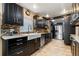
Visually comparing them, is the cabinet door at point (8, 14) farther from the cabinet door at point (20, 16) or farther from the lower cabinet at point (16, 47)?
the lower cabinet at point (16, 47)

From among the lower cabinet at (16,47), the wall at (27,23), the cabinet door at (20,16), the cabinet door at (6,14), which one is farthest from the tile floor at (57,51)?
the cabinet door at (6,14)

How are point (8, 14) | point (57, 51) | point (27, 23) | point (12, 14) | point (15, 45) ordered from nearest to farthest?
1. point (15, 45)
2. point (8, 14)
3. point (12, 14)
4. point (57, 51)
5. point (27, 23)

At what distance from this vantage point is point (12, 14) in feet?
8.04

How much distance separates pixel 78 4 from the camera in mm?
1774

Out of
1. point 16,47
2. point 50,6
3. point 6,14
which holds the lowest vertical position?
point 16,47

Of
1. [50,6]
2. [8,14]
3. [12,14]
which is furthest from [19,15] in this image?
[50,6]

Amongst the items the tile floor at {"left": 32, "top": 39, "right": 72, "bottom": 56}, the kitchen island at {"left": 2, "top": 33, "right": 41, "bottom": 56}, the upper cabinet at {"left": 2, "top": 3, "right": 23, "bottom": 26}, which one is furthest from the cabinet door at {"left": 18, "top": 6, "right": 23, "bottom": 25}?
the tile floor at {"left": 32, "top": 39, "right": 72, "bottom": 56}

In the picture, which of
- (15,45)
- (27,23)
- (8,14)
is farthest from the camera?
(27,23)

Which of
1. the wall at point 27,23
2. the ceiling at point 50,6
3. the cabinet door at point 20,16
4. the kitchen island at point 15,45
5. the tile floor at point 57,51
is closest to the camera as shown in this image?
the kitchen island at point 15,45

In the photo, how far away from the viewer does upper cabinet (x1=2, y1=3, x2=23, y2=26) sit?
7.31 ft

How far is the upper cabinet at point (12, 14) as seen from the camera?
2.23m

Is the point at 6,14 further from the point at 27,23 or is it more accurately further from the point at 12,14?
the point at 27,23

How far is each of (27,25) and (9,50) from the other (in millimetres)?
1265

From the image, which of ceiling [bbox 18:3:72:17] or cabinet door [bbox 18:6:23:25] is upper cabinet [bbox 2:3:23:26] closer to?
cabinet door [bbox 18:6:23:25]
